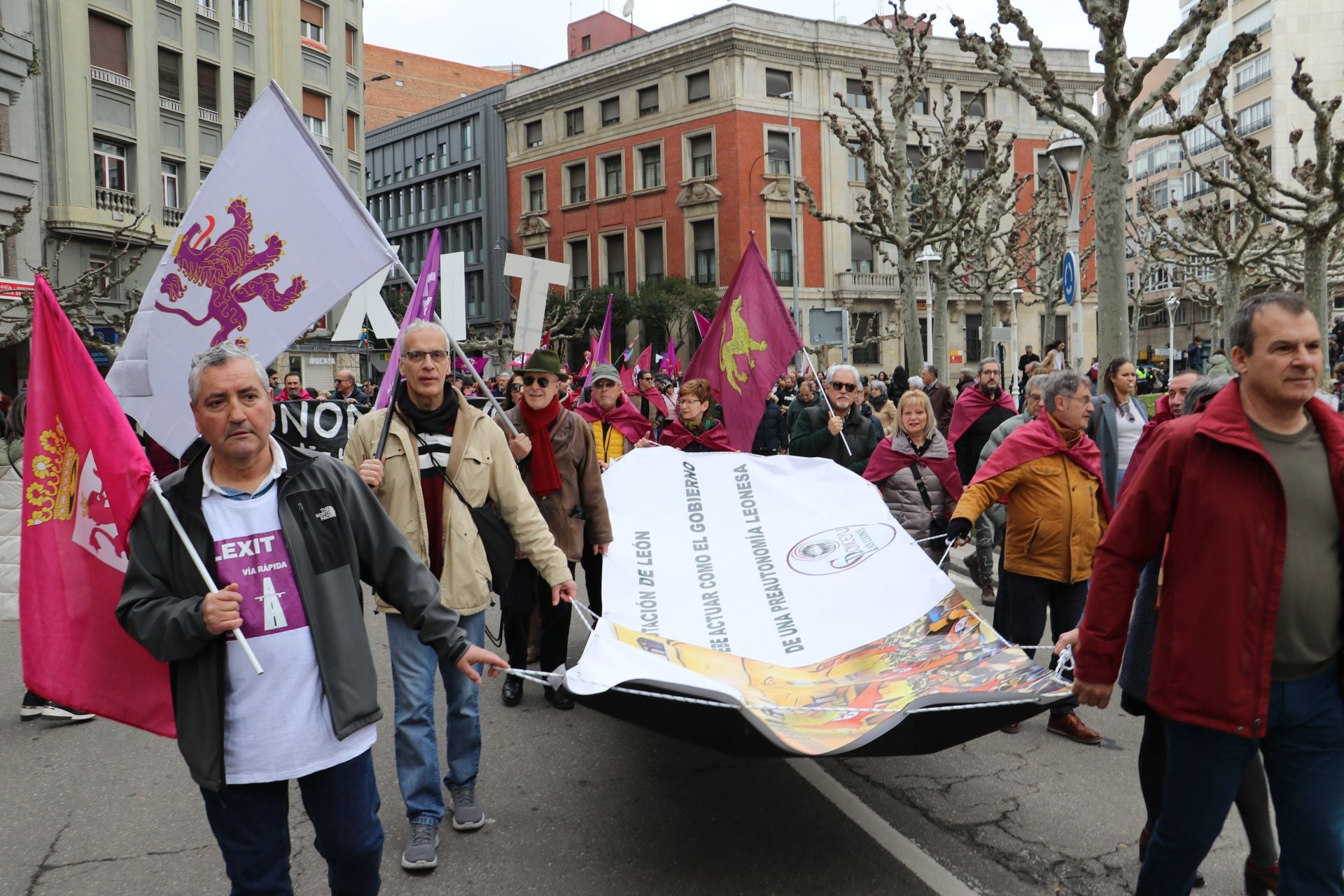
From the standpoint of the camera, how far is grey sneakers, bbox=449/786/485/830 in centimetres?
445

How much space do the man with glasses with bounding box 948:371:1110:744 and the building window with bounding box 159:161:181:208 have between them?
33.0m

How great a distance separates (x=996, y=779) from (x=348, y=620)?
3.20 metres

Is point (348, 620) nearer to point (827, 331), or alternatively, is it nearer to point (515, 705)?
point (515, 705)

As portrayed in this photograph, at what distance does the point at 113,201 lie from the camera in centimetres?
3062

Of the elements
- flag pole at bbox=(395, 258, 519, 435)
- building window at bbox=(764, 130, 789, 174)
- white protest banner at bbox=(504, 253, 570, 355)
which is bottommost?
flag pole at bbox=(395, 258, 519, 435)

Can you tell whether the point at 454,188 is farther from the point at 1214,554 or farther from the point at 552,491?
the point at 1214,554

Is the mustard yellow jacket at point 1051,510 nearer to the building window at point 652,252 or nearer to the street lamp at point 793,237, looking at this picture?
the street lamp at point 793,237

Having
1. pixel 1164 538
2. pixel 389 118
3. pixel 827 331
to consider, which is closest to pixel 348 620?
pixel 1164 538

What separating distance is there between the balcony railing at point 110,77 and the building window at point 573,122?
27.0 metres

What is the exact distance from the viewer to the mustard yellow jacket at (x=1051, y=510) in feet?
17.9

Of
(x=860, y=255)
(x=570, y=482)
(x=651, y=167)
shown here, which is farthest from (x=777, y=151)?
(x=570, y=482)

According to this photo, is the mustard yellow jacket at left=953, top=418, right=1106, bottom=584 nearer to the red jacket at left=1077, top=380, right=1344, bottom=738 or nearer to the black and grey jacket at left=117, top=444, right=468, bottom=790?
the red jacket at left=1077, top=380, right=1344, bottom=738

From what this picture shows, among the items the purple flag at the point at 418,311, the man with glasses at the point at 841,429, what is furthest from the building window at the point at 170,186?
the purple flag at the point at 418,311

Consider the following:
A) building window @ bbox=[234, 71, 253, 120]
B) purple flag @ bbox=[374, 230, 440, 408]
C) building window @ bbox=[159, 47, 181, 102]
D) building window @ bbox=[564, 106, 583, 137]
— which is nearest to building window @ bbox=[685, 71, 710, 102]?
building window @ bbox=[564, 106, 583, 137]
